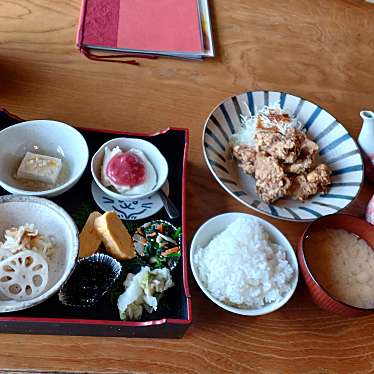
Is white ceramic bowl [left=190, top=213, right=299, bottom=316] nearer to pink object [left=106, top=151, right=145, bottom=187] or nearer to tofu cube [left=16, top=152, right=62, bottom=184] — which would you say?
pink object [left=106, top=151, right=145, bottom=187]

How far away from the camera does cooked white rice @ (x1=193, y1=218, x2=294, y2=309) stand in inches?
35.3

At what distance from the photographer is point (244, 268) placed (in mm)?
910

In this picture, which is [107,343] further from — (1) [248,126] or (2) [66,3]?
(2) [66,3]

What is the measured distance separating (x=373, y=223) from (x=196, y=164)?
0.42 metres

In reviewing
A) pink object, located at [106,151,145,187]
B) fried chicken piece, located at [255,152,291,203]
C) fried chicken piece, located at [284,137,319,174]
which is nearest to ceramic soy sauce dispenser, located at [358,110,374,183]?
fried chicken piece, located at [284,137,319,174]

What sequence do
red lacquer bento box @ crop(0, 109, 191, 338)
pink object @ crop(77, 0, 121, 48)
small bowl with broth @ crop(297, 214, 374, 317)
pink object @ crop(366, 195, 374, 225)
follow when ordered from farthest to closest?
pink object @ crop(77, 0, 121, 48)
pink object @ crop(366, 195, 374, 225)
small bowl with broth @ crop(297, 214, 374, 317)
red lacquer bento box @ crop(0, 109, 191, 338)

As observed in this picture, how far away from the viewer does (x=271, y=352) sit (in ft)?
2.97

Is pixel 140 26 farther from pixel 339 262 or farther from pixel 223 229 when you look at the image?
pixel 339 262

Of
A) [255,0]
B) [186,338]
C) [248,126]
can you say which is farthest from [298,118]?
[186,338]

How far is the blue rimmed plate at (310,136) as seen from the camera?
3.49 ft

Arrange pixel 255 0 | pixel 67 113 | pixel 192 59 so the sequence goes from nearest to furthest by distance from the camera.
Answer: pixel 67 113
pixel 192 59
pixel 255 0

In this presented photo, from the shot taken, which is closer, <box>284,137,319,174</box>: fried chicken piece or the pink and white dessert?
the pink and white dessert

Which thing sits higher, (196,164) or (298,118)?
(298,118)

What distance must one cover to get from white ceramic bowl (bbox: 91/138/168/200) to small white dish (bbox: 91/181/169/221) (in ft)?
0.07
